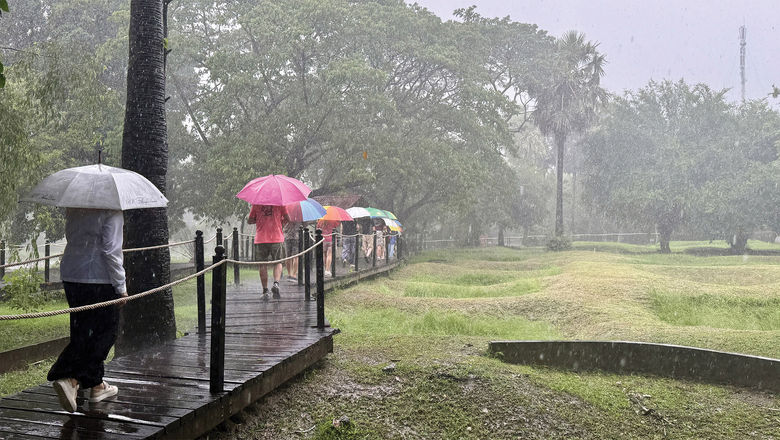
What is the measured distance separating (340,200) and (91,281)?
19798 millimetres

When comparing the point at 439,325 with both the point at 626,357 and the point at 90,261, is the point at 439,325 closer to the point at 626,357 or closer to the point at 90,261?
the point at 626,357

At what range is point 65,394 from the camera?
4.10m

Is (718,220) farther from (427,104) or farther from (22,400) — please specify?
(22,400)

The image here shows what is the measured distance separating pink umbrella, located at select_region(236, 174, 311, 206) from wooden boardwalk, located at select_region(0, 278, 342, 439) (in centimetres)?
201

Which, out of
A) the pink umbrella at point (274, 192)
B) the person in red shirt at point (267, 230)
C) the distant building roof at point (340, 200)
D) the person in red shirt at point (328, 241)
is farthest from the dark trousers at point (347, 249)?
the person in red shirt at point (267, 230)

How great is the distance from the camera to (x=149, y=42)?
7.39 meters

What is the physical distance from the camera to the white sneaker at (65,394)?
4.09 meters

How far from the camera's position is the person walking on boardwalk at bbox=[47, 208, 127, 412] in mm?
4273

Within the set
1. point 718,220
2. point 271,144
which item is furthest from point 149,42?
point 718,220

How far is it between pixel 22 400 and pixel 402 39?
2686 cm

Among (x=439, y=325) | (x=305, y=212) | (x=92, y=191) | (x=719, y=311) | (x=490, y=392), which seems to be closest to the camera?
(x=92, y=191)

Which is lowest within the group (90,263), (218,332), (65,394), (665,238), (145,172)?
(65,394)

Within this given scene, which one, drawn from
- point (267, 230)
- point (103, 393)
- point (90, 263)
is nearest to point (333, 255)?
point (267, 230)

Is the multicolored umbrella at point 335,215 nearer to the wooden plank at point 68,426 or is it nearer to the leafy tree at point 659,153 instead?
the wooden plank at point 68,426
